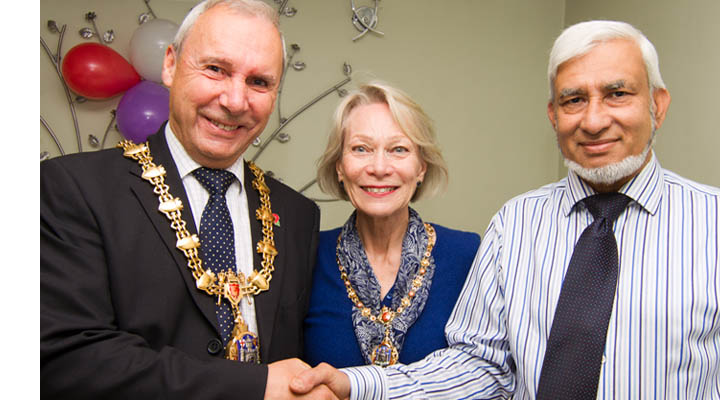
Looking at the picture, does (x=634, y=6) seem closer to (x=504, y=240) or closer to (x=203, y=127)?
(x=504, y=240)

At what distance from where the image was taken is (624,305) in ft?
4.66

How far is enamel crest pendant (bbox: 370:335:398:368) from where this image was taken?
5.69 ft

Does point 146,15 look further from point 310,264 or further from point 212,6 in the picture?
point 310,264

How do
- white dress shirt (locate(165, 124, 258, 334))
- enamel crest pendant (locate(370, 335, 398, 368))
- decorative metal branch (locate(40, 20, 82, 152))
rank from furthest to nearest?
1. decorative metal branch (locate(40, 20, 82, 152))
2. enamel crest pendant (locate(370, 335, 398, 368))
3. white dress shirt (locate(165, 124, 258, 334))

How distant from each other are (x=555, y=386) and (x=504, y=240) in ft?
1.46

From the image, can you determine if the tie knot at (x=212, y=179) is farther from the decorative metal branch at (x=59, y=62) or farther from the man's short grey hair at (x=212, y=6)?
the decorative metal branch at (x=59, y=62)

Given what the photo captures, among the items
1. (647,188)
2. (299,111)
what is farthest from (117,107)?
(647,188)

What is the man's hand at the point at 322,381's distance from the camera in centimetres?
141

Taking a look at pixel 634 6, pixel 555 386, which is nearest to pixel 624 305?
pixel 555 386

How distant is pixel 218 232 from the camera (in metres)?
1.55

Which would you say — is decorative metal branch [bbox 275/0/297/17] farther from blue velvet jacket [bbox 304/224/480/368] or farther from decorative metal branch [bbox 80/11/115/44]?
blue velvet jacket [bbox 304/224/480/368]

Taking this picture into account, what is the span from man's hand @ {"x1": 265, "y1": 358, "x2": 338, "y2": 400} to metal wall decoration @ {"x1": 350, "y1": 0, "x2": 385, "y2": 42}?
2565 mm

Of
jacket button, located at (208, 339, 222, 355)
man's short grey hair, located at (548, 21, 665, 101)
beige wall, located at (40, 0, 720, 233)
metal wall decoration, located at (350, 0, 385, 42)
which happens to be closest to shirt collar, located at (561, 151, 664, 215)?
man's short grey hair, located at (548, 21, 665, 101)
